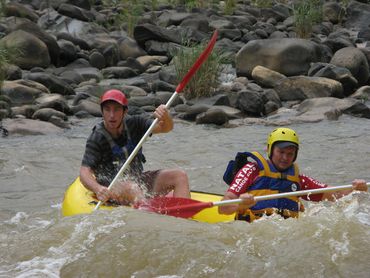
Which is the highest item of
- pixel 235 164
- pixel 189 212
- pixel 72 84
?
pixel 235 164

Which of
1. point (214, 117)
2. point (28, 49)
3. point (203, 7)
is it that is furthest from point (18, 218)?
point (203, 7)

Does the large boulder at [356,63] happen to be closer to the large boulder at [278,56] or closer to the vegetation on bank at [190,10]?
the large boulder at [278,56]

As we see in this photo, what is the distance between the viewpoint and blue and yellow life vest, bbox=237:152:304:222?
4941 millimetres

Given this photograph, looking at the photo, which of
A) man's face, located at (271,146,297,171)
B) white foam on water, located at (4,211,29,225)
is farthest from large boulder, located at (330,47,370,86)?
man's face, located at (271,146,297,171)

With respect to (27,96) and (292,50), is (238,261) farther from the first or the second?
(292,50)

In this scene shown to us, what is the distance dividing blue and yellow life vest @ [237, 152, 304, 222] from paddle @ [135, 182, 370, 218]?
8.8 inches

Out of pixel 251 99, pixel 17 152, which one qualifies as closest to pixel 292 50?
pixel 251 99

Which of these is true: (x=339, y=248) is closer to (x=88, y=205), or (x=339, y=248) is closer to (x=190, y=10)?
(x=88, y=205)

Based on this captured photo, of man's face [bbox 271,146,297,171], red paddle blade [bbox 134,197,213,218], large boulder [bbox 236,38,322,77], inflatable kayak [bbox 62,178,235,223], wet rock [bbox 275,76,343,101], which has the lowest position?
wet rock [bbox 275,76,343,101]

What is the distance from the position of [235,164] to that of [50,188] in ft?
9.67

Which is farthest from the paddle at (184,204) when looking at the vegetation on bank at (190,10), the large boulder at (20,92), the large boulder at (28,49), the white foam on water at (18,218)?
the large boulder at (28,49)

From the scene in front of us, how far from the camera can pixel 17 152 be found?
8.58 metres

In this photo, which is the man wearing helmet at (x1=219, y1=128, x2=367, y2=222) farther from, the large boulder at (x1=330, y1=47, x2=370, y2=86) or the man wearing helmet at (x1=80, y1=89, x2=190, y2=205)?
the large boulder at (x1=330, y1=47, x2=370, y2=86)

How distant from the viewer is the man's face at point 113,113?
5.49m
